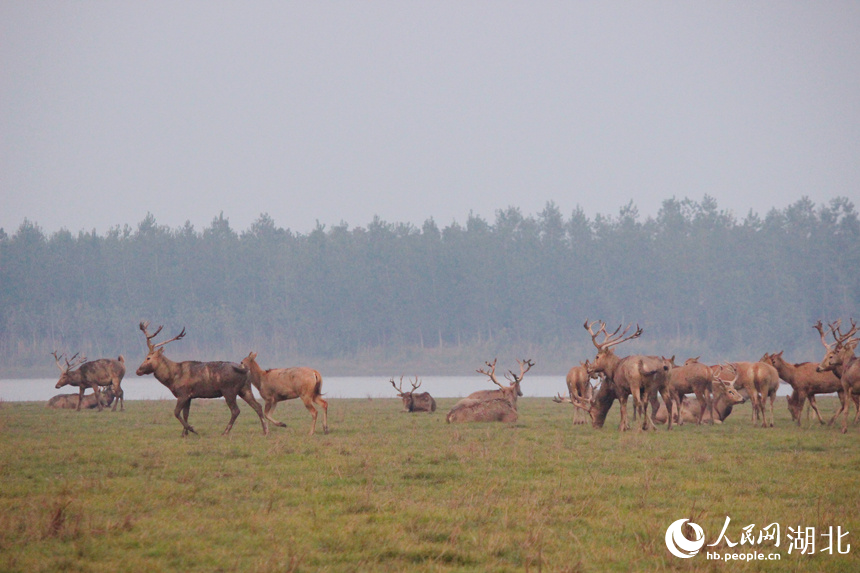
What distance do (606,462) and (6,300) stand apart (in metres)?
103

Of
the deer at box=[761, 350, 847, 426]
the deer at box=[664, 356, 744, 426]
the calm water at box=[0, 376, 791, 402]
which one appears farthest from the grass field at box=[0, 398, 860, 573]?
the calm water at box=[0, 376, 791, 402]

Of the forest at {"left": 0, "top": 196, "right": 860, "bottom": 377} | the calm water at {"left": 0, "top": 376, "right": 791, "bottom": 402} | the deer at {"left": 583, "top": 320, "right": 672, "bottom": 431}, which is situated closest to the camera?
the deer at {"left": 583, "top": 320, "right": 672, "bottom": 431}

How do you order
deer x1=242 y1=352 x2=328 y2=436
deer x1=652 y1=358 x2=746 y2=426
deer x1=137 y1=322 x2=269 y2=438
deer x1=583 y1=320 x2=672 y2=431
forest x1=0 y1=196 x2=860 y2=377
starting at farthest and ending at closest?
forest x1=0 y1=196 x2=860 y2=377
deer x1=652 y1=358 x2=746 y2=426
deer x1=583 y1=320 x2=672 y2=431
deer x1=242 y1=352 x2=328 y2=436
deer x1=137 y1=322 x2=269 y2=438

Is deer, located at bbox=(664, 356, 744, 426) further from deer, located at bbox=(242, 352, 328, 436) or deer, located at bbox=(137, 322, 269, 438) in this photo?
deer, located at bbox=(137, 322, 269, 438)

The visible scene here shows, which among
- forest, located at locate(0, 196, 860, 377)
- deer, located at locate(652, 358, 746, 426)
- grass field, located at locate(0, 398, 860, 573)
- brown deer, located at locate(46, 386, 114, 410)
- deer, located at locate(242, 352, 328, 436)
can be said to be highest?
forest, located at locate(0, 196, 860, 377)

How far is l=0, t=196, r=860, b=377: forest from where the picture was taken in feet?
319

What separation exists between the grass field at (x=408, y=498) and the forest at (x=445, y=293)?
251ft

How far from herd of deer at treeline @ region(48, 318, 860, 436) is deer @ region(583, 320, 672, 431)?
0.9 inches

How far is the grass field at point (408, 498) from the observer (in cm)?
770

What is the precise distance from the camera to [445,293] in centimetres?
9912

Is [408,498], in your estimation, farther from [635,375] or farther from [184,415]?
[635,375]

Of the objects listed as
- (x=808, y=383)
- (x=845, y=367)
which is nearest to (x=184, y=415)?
(x=845, y=367)

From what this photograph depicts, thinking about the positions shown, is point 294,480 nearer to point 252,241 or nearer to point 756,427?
point 756,427

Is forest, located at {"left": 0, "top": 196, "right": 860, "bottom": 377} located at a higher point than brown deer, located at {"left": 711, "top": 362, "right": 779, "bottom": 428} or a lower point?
higher
